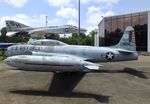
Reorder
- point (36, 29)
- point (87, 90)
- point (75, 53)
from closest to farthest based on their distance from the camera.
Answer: point (87, 90)
point (75, 53)
point (36, 29)

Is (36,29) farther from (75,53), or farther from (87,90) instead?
(87,90)

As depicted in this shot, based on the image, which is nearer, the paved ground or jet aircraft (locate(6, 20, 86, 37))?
the paved ground

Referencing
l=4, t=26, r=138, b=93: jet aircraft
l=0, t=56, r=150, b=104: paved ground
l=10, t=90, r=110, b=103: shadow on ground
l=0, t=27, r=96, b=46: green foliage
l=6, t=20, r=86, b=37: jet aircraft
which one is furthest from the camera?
l=0, t=27, r=96, b=46: green foliage

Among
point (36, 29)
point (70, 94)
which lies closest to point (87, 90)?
point (70, 94)

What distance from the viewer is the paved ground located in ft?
45.2

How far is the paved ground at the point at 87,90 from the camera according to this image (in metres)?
13.8

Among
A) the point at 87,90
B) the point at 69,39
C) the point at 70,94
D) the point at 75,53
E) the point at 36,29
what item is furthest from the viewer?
the point at 69,39

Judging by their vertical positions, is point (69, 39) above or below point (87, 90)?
above

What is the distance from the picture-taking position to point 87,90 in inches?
641

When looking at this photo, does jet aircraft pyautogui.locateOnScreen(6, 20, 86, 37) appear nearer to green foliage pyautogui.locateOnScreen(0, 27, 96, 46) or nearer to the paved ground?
green foliage pyautogui.locateOnScreen(0, 27, 96, 46)

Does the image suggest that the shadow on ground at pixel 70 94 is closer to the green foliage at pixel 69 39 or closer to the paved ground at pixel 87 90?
the paved ground at pixel 87 90

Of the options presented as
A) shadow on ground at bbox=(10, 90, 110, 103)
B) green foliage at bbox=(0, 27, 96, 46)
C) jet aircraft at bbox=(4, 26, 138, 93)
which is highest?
green foliage at bbox=(0, 27, 96, 46)

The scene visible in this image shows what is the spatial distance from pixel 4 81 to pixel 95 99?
6932mm

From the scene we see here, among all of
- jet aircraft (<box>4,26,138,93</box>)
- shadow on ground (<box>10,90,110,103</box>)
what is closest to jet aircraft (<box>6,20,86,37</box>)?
jet aircraft (<box>4,26,138,93</box>)
